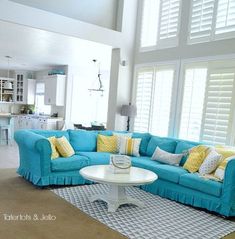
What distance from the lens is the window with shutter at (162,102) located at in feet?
16.8

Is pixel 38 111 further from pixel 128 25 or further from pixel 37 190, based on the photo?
pixel 37 190

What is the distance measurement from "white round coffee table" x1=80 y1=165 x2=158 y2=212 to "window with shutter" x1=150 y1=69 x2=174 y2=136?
179 cm

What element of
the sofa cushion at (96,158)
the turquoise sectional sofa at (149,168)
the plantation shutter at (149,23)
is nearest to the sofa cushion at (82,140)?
the turquoise sectional sofa at (149,168)

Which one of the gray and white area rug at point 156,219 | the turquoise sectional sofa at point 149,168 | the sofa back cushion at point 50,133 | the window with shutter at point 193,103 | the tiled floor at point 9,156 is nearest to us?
the gray and white area rug at point 156,219

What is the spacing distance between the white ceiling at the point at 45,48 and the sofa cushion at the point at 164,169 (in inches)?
102

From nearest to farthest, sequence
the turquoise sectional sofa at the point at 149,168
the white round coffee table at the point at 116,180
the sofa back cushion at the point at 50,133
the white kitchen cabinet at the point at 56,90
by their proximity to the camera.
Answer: the white round coffee table at the point at 116,180 < the turquoise sectional sofa at the point at 149,168 < the sofa back cushion at the point at 50,133 < the white kitchen cabinet at the point at 56,90

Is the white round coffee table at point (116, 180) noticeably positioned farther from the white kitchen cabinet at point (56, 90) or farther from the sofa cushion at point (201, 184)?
the white kitchen cabinet at point (56, 90)

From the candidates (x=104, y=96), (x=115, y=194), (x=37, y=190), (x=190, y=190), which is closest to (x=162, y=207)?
(x=190, y=190)

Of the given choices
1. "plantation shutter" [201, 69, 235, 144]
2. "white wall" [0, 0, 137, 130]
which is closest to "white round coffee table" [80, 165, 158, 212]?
"plantation shutter" [201, 69, 235, 144]

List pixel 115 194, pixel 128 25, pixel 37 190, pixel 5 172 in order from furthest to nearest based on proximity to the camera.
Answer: pixel 128 25, pixel 5 172, pixel 37 190, pixel 115 194

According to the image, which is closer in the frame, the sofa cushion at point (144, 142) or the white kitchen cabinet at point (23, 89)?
the sofa cushion at point (144, 142)

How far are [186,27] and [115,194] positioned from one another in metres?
3.30

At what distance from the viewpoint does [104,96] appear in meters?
8.74

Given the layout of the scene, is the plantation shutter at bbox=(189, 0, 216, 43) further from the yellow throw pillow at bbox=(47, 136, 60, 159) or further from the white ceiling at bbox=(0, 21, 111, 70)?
the yellow throw pillow at bbox=(47, 136, 60, 159)
